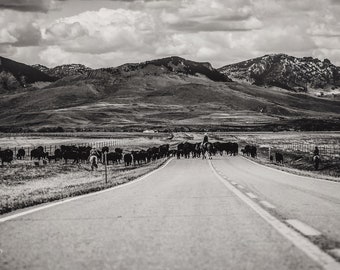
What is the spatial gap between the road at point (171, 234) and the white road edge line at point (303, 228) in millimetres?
31

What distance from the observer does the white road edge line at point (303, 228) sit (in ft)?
25.0

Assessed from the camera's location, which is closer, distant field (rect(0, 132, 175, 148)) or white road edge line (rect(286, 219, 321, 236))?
white road edge line (rect(286, 219, 321, 236))

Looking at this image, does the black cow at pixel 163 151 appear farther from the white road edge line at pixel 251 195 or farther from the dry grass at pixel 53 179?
the white road edge line at pixel 251 195

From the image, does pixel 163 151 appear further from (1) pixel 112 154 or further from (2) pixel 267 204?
(2) pixel 267 204

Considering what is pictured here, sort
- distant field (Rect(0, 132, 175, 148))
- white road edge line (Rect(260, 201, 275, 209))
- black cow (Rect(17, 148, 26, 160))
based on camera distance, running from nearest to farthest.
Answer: white road edge line (Rect(260, 201, 275, 209)) → black cow (Rect(17, 148, 26, 160)) → distant field (Rect(0, 132, 175, 148))

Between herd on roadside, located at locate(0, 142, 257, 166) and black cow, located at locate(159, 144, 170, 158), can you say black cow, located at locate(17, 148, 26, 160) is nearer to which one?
herd on roadside, located at locate(0, 142, 257, 166)

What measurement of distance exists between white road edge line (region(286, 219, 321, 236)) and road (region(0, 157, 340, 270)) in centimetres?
3

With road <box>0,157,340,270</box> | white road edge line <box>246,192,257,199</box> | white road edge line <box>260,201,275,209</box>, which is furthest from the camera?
white road edge line <box>246,192,257,199</box>

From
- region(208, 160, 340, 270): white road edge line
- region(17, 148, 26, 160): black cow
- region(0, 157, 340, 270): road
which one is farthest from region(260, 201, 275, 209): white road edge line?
region(17, 148, 26, 160): black cow

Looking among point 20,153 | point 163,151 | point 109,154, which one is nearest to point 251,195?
point 109,154

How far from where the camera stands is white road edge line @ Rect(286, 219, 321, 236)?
25.0ft

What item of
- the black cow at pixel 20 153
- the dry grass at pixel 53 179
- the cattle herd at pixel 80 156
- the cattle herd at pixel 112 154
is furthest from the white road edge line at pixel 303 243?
the black cow at pixel 20 153

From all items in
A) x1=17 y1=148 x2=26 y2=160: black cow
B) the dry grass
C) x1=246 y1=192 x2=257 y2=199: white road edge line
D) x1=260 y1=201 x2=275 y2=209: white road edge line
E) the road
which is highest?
the road

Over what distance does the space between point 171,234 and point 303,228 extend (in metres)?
1.84
